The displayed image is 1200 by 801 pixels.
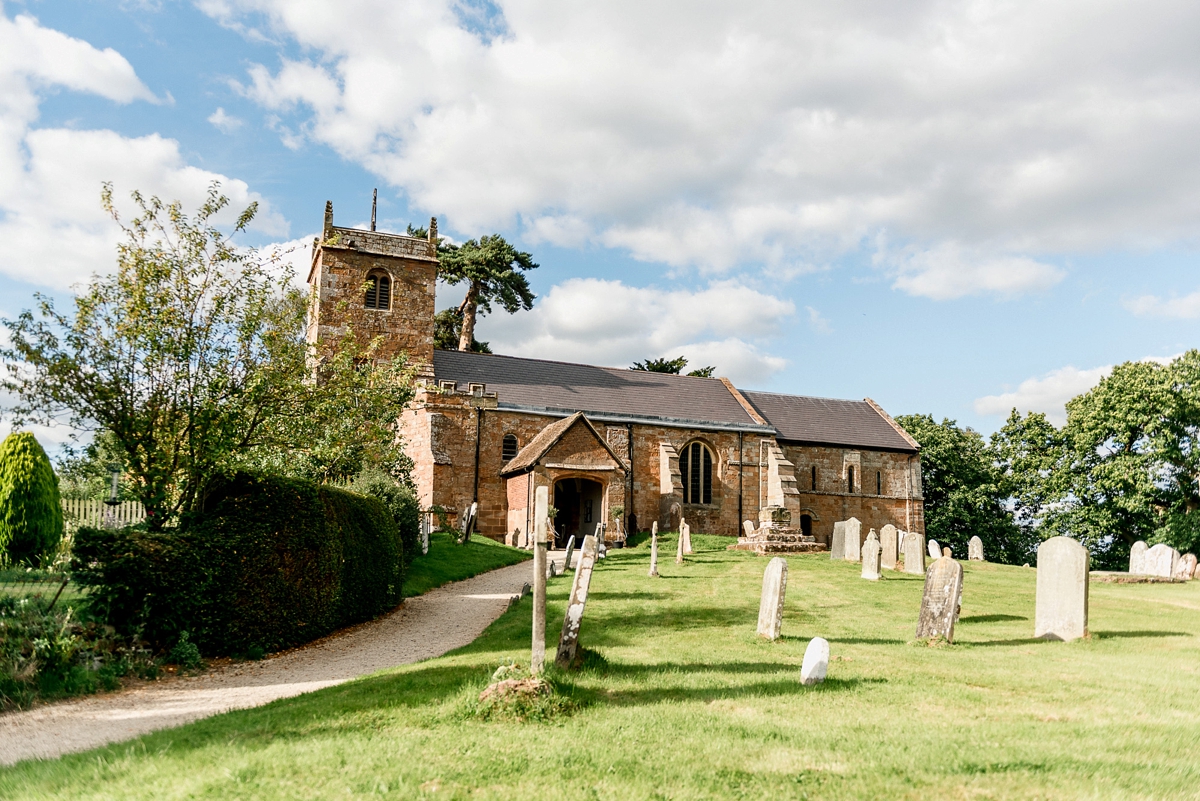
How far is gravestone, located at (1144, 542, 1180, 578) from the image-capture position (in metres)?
26.1

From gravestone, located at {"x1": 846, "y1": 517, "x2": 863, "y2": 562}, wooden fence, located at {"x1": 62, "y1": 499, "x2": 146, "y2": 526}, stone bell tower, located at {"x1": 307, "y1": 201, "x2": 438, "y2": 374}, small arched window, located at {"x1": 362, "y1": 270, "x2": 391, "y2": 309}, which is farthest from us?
small arched window, located at {"x1": 362, "y1": 270, "x2": 391, "y2": 309}

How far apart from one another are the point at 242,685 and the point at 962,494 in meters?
42.2

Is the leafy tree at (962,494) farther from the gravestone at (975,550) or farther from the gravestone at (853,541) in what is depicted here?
the gravestone at (853,541)

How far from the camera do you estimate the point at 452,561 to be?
2373 centimetres

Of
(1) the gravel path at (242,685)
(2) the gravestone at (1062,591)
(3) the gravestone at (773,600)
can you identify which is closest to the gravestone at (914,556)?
(2) the gravestone at (1062,591)

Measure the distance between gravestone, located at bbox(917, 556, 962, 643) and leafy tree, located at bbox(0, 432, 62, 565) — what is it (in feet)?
57.8

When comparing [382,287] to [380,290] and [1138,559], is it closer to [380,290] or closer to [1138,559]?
[380,290]

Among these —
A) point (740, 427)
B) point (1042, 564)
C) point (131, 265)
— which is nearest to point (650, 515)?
point (740, 427)

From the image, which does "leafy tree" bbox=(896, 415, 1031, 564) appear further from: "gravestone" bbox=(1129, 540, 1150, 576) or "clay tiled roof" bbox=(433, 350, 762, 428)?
"gravestone" bbox=(1129, 540, 1150, 576)

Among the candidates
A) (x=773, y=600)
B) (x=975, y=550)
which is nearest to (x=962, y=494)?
(x=975, y=550)

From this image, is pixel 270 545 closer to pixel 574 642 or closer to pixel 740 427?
pixel 574 642

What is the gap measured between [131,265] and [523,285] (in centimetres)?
3795

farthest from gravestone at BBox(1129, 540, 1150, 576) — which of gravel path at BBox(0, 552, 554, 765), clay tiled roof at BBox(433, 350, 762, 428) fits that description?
gravel path at BBox(0, 552, 554, 765)

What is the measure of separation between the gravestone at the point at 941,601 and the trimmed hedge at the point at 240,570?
364 inches
